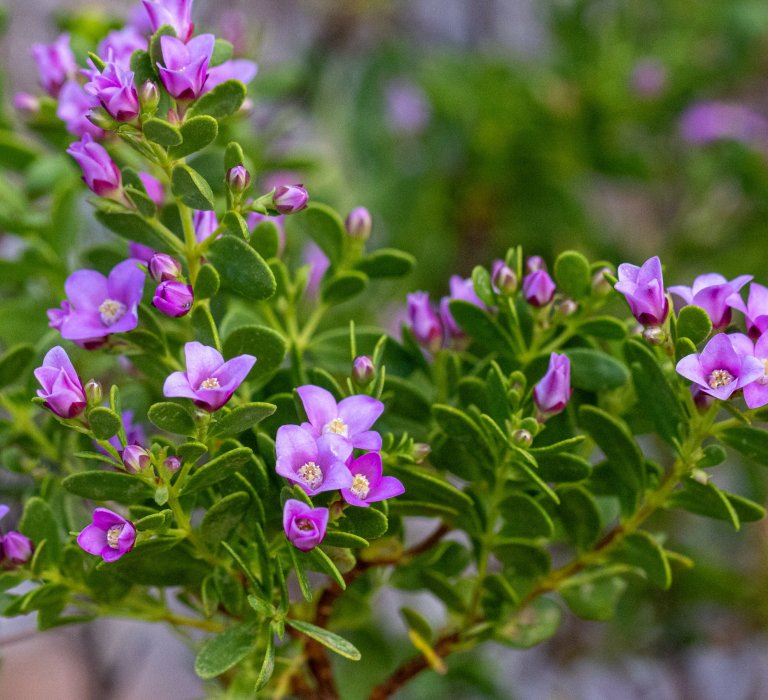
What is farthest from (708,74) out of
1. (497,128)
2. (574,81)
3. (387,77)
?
(387,77)

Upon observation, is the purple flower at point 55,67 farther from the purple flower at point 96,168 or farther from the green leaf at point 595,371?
the green leaf at point 595,371

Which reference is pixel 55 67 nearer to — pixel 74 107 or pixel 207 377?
pixel 74 107

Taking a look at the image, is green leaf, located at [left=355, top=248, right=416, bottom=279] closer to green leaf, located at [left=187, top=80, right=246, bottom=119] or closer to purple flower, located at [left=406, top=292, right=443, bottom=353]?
purple flower, located at [left=406, top=292, right=443, bottom=353]

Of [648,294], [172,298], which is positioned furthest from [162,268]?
[648,294]

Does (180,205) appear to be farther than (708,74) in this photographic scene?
No

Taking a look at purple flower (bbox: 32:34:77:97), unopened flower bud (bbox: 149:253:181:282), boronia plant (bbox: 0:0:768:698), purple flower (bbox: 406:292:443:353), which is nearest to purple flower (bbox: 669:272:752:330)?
boronia plant (bbox: 0:0:768:698)

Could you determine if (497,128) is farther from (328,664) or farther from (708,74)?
(328,664)

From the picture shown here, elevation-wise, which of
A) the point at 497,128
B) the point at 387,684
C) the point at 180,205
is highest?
the point at 180,205
